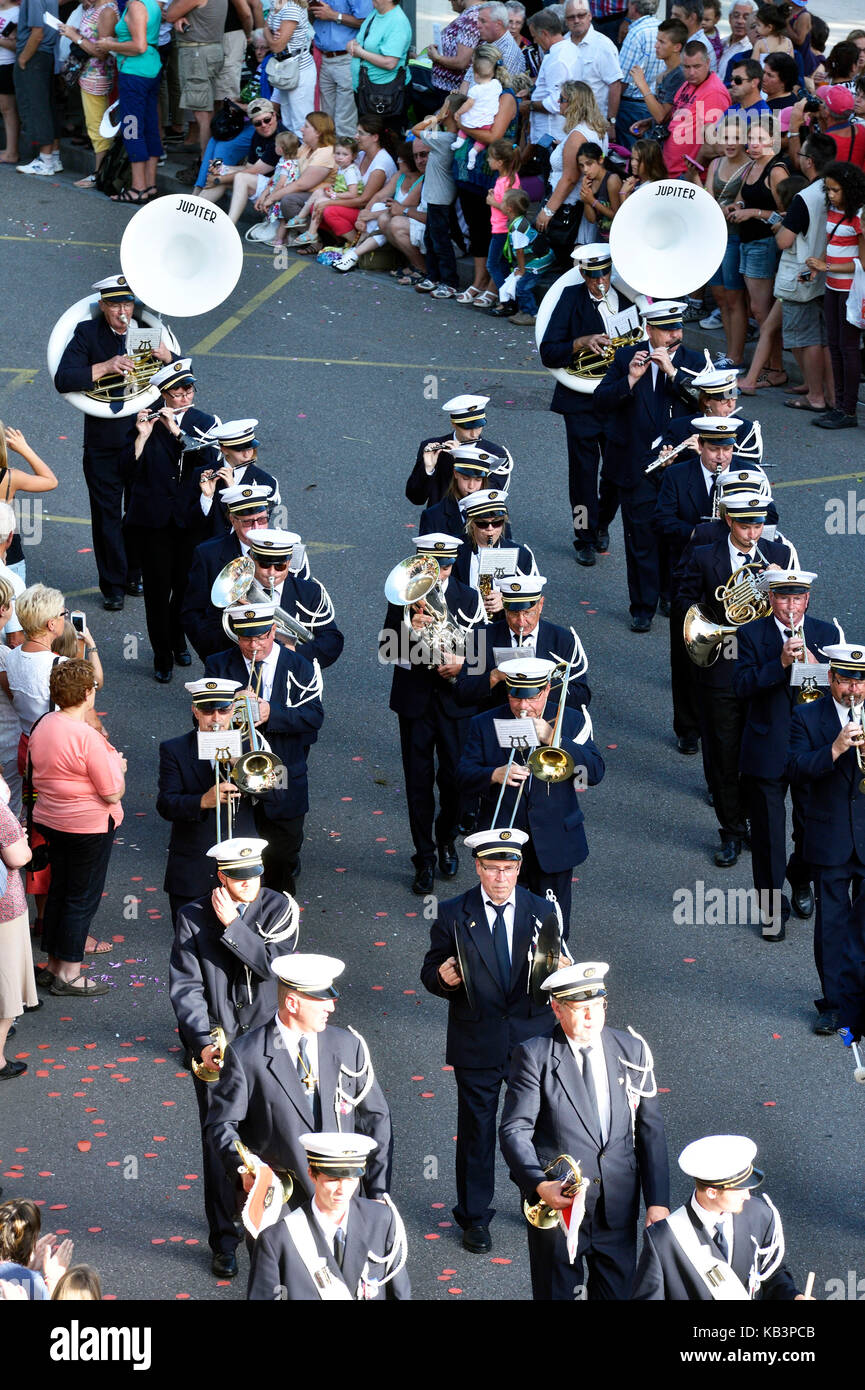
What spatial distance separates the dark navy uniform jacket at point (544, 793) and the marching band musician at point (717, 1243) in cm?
282

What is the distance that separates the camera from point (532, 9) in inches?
785

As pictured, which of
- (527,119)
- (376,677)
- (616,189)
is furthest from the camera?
(527,119)

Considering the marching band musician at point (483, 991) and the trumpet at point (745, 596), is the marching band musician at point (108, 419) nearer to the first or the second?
the trumpet at point (745, 596)

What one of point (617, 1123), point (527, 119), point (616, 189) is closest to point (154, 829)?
point (617, 1123)

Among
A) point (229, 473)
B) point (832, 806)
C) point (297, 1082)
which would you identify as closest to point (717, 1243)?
point (297, 1082)

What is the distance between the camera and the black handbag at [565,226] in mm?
17438

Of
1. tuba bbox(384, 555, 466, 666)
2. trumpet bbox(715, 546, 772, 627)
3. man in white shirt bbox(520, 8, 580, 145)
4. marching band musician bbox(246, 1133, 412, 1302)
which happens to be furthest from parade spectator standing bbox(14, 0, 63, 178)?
marching band musician bbox(246, 1133, 412, 1302)

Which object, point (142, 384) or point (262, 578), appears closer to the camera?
point (262, 578)

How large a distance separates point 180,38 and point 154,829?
11.4 m

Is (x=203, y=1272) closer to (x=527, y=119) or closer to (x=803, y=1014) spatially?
(x=803, y=1014)

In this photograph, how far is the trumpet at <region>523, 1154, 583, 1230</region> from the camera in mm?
6891

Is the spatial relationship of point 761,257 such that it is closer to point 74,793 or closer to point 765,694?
point 765,694

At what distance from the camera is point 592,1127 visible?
7180 mm
